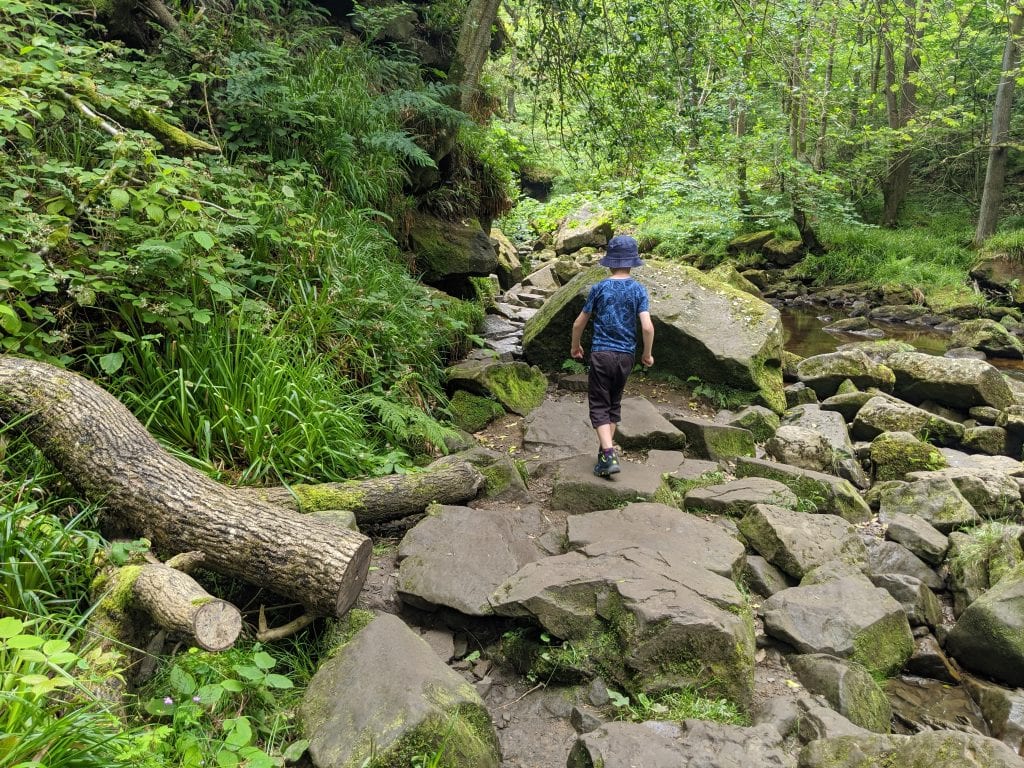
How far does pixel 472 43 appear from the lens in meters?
8.32

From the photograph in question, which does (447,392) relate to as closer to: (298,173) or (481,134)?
(298,173)

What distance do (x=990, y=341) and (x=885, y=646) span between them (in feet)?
32.9

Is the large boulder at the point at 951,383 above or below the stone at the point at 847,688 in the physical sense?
below

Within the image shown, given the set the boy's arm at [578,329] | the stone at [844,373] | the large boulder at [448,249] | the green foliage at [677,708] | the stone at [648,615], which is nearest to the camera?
the green foliage at [677,708]

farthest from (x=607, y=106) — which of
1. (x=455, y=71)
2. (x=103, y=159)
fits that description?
(x=103, y=159)

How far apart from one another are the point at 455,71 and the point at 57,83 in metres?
5.39

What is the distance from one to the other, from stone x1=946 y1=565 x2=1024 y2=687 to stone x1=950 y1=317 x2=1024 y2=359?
30.1 feet

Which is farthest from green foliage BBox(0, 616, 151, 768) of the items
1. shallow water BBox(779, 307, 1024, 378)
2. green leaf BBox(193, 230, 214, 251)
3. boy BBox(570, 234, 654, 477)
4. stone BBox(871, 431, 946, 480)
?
shallow water BBox(779, 307, 1024, 378)

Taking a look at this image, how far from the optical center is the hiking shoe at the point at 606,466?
15.7ft

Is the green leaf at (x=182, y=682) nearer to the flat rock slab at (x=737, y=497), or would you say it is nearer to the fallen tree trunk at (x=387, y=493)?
the fallen tree trunk at (x=387, y=493)

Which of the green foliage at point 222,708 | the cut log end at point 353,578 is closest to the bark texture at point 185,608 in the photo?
the green foliage at point 222,708

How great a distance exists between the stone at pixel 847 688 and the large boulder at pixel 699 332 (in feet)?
14.2

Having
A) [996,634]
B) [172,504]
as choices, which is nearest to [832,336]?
[996,634]

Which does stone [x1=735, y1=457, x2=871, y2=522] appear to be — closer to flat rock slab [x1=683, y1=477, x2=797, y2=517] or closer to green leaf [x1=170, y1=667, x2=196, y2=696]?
flat rock slab [x1=683, y1=477, x2=797, y2=517]
